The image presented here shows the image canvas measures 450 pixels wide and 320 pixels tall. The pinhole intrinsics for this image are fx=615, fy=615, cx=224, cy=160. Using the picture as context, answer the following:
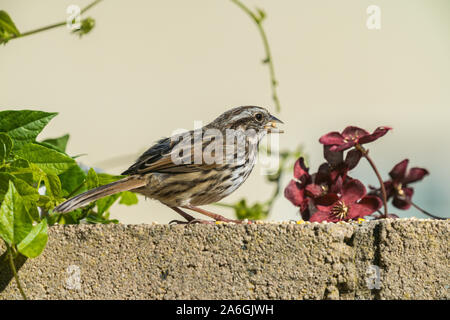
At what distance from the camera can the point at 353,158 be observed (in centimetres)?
234

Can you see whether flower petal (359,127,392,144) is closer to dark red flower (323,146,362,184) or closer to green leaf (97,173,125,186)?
dark red flower (323,146,362,184)

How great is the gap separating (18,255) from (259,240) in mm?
701

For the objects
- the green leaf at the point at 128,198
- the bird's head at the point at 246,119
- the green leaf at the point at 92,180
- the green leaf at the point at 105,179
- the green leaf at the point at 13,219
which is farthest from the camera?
the bird's head at the point at 246,119

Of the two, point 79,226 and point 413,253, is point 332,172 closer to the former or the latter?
point 413,253

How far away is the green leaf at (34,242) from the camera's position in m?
1.68

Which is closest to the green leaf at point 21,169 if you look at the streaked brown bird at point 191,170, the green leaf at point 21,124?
the green leaf at point 21,124

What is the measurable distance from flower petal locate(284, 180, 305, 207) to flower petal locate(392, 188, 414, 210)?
1.63ft

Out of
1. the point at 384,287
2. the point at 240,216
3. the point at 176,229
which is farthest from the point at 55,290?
the point at 240,216

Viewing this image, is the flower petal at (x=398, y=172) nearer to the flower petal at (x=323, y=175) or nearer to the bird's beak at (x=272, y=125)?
the flower petal at (x=323, y=175)

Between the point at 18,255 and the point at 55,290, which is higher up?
the point at 18,255

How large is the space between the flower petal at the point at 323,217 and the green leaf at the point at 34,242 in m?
0.97

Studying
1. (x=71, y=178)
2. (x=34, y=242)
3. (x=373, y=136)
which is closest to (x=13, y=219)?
(x=34, y=242)

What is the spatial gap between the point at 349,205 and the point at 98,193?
2.98ft

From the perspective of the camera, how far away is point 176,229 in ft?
5.85
